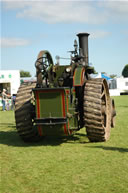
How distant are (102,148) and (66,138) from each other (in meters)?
1.68

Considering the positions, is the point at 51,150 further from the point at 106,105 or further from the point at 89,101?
the point at 106,105

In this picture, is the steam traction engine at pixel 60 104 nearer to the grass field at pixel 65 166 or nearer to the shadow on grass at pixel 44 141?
the shadow on grass at pixel 44 141

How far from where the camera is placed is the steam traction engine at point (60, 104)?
258 inches

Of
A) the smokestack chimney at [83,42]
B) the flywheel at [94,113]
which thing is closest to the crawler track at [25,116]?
the flywheel at [94,113]

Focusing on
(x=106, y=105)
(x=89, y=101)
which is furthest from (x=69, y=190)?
(x=106, y=105)

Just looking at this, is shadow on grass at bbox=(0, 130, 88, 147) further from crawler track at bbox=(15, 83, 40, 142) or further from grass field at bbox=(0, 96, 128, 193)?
crawler track at bbox=(15, 83, 40, 142)

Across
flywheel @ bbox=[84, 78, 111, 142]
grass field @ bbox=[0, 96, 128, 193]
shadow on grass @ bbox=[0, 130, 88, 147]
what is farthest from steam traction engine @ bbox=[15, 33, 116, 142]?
grass field @ bbox=[0, 96, 128, 193]

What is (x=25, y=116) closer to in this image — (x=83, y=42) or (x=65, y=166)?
(x=65, y=166)

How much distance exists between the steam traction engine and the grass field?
384mm

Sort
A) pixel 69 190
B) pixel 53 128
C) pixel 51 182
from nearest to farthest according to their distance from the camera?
pixel 69 190, pixel 51 182, pixel 53 128

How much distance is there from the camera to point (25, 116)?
7.11m

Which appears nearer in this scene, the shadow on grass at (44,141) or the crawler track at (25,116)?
the crawler track at (25,116)

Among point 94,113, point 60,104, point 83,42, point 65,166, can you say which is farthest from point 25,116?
point 83,42

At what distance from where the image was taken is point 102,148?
6.65 metres
